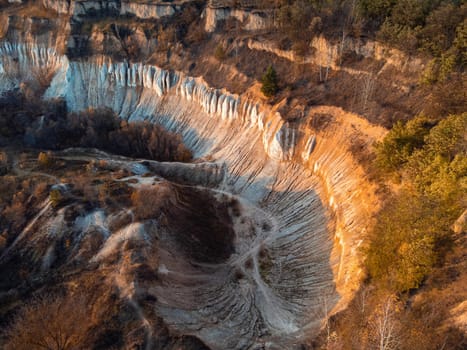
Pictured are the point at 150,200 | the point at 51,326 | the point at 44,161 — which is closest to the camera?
the point at 51,326

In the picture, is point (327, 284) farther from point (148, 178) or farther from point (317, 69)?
point (317, 69)

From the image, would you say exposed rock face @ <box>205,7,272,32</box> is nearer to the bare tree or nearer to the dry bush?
the dry bush

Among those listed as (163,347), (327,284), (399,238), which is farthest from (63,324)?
(399,238)

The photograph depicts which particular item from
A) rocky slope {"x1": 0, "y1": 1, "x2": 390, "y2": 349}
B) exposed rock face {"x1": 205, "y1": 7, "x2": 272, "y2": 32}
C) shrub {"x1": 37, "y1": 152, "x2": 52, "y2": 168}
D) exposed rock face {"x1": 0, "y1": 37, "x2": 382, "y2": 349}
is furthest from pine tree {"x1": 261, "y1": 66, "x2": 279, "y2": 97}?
shrub {"x1": 37, "y1": 152, "x2": 52, "y2": 168}

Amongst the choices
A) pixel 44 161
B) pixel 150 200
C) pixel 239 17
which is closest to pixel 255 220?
pixel 150 200

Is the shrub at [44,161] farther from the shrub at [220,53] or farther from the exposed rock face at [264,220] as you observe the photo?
the shrub at [220,53]

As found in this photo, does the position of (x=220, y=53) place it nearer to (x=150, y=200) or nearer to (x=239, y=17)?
(x=239, y=17)

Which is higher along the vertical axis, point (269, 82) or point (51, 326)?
point (269, 82)
